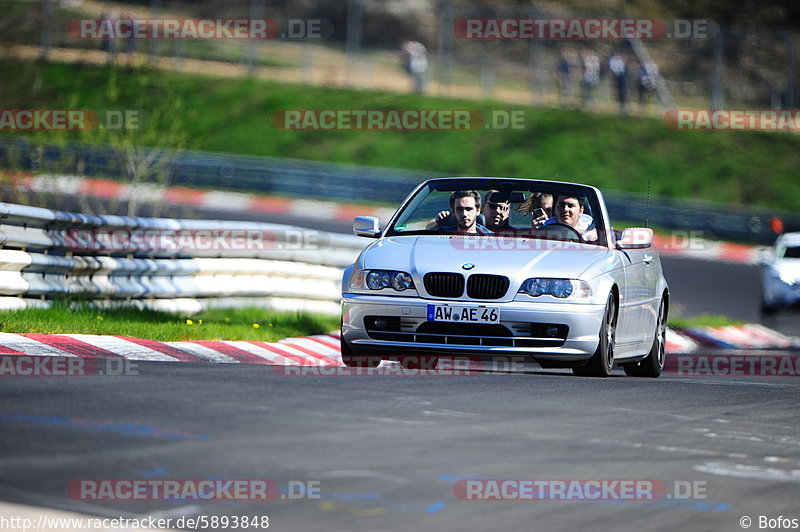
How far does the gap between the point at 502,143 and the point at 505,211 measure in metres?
33.0

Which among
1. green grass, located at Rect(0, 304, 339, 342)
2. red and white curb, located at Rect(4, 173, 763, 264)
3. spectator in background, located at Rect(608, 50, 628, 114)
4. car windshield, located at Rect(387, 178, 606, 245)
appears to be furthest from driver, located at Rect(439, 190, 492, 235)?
spectator in background, located at Rect(608, 50, 628, 114)

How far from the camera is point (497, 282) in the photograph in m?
10.0

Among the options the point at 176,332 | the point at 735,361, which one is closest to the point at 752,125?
the point at 735,361

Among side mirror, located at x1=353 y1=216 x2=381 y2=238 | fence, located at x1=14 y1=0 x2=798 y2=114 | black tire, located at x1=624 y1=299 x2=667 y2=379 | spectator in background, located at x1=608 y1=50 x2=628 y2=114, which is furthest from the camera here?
spectator in background, located at x1=608 y1=50 x2=628 y2=114

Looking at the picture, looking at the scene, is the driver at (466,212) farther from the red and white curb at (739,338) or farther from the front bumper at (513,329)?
the red and white curb at (739,338)

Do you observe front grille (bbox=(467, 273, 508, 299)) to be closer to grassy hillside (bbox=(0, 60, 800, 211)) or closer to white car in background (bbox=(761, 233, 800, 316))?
white car in background (bbox=(761, 233, 800, 316))

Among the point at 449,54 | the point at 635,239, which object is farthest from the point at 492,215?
the point at 449,54

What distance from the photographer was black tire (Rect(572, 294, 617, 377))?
33.7ft

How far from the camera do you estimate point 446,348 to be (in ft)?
32.7

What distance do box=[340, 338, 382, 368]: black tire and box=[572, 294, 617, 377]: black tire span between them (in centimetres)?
150

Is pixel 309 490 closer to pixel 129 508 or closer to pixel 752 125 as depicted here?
pixel 129 508

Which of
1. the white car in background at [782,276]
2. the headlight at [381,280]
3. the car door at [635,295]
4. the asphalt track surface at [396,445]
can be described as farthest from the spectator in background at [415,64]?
the asphalt track surface at [396,445]

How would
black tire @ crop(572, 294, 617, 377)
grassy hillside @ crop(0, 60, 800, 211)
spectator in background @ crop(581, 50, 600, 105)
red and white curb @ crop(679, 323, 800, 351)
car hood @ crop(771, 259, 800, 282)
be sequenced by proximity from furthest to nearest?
1. spectator in background @ crop(581, 50, 600, 105)
2. grassy hillside @ crop(0, 60, 800, 211)
3. car hood @ crop(771, 259, 800, 282)
4. red and white curb @ crop(679, 323, 800, 351)
5. black tire @ crop(572, 294, 617, 377)

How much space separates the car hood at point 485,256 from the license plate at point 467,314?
265 mm
